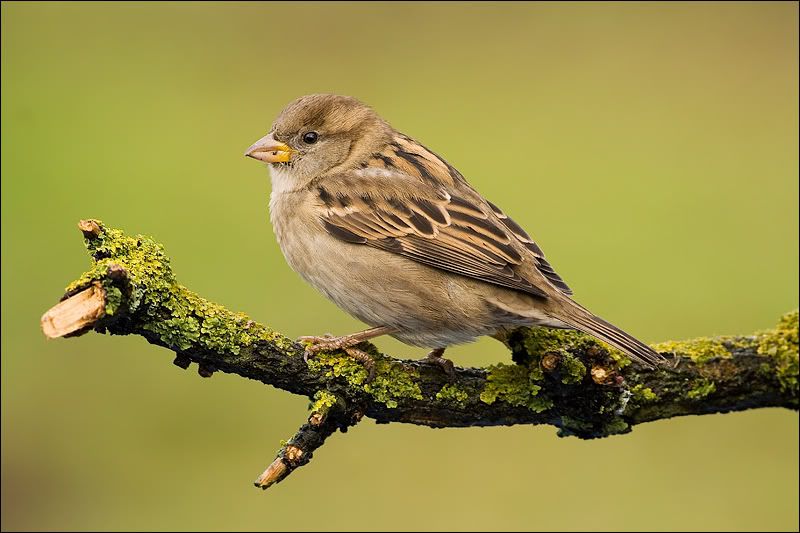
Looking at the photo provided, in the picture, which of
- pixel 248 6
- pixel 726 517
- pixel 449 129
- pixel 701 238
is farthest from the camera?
pixel 248 6

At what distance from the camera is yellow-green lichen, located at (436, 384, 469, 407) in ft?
13.6

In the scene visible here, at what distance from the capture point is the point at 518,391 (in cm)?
416

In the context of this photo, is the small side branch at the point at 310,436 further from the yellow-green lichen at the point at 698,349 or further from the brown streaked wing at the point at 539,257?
the yellow-green lichen at the point at 698,349

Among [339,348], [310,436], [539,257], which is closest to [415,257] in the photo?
[539,257]

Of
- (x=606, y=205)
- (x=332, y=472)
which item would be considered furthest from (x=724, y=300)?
(x=332, y=472)

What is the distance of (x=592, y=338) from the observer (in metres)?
4.34

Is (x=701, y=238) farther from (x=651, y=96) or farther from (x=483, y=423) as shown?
(x=483, y=423)

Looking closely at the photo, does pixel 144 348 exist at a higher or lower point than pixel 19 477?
higher

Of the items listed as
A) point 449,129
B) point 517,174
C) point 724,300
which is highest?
point 449,129

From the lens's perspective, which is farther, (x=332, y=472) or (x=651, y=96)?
(x=651, y=96)

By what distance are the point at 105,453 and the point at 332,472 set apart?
1.43 metres

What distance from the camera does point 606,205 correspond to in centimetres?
944

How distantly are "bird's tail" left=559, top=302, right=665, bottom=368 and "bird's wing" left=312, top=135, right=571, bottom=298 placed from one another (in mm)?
172

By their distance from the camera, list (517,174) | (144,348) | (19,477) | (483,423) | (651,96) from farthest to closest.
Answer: (651,96) → (517,174) → (144,348) → (19,477) → (483,423)
